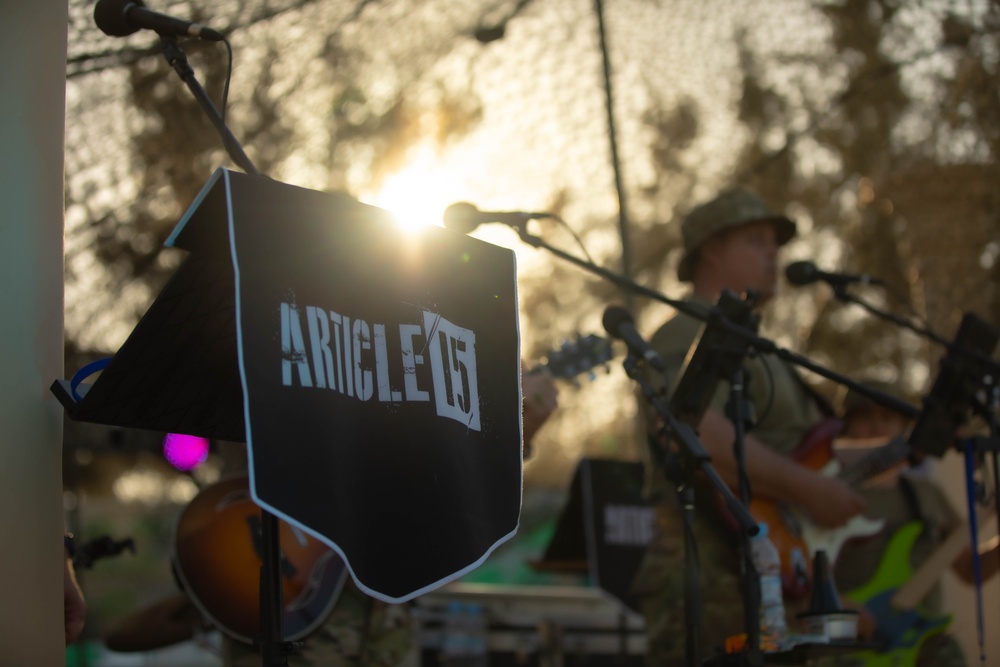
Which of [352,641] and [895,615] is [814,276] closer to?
[895,615]

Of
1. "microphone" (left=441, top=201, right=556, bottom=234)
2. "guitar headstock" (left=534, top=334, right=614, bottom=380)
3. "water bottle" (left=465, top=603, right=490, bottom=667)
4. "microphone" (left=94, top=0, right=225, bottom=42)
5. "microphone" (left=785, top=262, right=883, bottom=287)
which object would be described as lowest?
"water bottle" (left=465, top=603, right=490, bottom=667)

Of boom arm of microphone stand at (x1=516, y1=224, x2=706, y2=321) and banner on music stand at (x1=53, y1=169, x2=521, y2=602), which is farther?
boom arm of microphone stand at (x1=516, y1=224, x2=706, y2=321)

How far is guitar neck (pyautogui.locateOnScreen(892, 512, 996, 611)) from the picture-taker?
443cm

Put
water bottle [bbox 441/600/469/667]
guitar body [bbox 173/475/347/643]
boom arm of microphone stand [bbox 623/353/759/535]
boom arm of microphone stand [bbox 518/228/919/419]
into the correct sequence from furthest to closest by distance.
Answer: water bottle [bbox 441/600/469/667], guitar body [bbox 173/475/347/643], boom arm of microphone stand [bbox 518/228/919/419], boom arm of microphone stand [bbox 623/353/759/535]

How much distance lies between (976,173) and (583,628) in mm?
4271

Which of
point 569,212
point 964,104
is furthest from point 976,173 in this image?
point 569,212

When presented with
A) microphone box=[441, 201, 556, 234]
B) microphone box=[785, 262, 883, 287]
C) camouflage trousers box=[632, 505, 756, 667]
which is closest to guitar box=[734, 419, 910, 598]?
camouflage trousers box=[632, 505, 756, 667]

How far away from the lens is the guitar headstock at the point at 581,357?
4.02 m

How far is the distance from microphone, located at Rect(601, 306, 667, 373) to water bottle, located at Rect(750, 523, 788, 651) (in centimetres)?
59

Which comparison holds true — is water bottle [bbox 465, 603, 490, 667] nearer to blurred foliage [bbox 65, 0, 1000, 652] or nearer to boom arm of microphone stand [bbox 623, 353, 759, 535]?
blurred foliage [bbox 65, 0, 1000, 652]

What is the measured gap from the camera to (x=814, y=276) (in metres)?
3.99

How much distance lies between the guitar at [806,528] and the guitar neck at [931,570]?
0.37 meters

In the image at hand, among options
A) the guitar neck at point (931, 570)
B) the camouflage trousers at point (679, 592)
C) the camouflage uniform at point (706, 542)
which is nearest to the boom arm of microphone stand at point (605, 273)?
the camouflage uniform at point (706, 542)

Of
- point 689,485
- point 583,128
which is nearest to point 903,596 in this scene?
point 689,485
